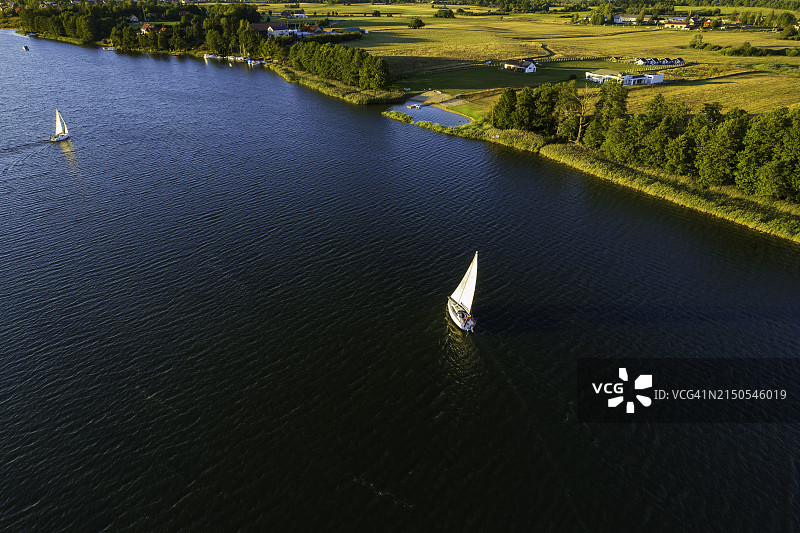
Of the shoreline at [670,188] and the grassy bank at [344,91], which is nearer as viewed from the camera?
the shoreline at [670,188]

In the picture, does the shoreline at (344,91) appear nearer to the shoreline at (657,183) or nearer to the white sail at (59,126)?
the shoreline at (657,183)

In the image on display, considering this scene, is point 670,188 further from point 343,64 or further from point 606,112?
point 343,64

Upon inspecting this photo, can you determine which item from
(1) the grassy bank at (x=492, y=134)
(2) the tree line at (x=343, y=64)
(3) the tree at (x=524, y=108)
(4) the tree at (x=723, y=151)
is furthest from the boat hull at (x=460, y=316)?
(2) the tree line at (x=343, y=64)

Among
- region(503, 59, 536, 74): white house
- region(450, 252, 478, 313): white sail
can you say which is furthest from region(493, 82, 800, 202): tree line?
region(503, 59, 536, 74): white house

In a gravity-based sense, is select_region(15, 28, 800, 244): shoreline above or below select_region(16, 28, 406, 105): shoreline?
below

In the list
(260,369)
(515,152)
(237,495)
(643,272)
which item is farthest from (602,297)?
(515,152)

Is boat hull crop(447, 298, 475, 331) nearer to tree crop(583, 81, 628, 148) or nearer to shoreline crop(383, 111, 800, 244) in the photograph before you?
shoreline crop(383, 111, 800, 244)

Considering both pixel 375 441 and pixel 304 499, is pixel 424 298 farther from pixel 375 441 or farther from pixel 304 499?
pixel 304 499
